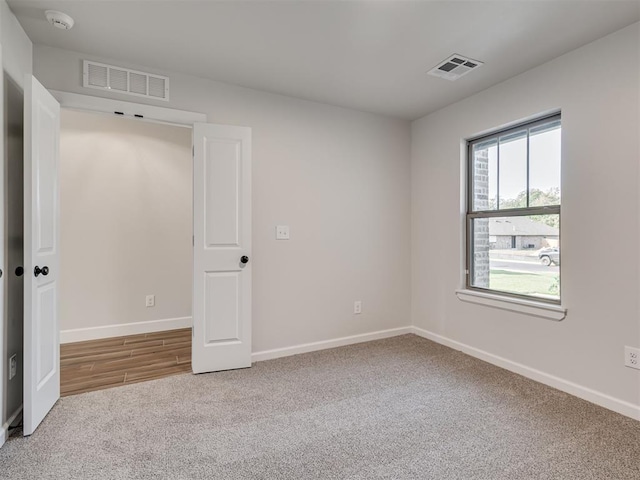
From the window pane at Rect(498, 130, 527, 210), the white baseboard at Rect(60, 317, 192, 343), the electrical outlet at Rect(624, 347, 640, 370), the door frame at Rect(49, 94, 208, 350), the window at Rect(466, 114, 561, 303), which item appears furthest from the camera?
the white baseboard at Rect(60, 317, 192, 343)

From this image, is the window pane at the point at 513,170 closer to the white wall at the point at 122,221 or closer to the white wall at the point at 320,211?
the white wall at the point at 320,211

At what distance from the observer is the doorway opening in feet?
12.1

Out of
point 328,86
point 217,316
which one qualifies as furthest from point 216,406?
point 328,86

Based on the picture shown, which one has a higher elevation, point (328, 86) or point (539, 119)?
point (328, 86)

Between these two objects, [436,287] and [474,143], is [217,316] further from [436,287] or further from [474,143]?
[474,143]

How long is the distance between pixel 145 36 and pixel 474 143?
9.51 ft

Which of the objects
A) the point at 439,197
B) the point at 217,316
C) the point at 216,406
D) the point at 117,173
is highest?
the point at 117,173

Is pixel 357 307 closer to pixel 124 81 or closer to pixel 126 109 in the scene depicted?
pixel 126 109

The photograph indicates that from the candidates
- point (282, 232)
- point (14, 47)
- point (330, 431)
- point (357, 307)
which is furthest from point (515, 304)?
point (14, 47)

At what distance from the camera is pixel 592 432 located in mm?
2008

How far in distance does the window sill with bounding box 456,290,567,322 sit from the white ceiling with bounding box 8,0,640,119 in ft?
5.66

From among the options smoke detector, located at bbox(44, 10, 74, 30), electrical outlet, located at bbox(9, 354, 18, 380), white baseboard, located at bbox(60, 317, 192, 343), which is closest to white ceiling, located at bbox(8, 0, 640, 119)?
smoke detector, located at bbox(44, 10, 74, 30)

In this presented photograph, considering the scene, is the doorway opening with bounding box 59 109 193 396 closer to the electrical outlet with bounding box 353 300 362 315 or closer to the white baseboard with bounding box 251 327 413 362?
the white baseboard with bounding box 251 327 413 362

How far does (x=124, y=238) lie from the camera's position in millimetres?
3986
